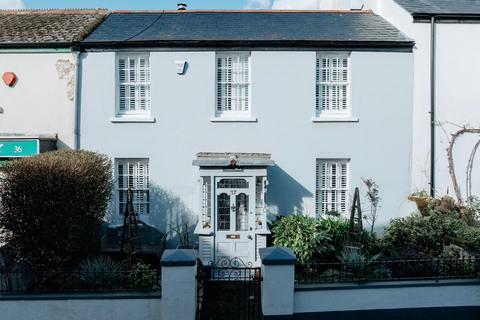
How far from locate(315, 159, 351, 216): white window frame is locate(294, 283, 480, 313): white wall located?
4616 millimetres

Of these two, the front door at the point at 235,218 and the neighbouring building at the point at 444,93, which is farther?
the neighbouring building at the point at 444,93

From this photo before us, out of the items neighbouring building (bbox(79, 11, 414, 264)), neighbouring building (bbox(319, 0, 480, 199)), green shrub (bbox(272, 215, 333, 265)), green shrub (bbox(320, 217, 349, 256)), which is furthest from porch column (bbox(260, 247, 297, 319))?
neighbouring building (bbox(319, 0, 480, 199))

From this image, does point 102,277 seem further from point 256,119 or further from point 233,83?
point 233,83

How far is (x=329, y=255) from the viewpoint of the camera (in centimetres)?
1179

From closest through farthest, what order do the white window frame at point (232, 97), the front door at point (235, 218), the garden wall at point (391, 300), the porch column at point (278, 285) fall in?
the porch column at point (278, 285) < the garden wall at point (391, 300) < the front door at point (235, 218) < the white window frame at point (232, 97)

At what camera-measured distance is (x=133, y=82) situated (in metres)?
13.6

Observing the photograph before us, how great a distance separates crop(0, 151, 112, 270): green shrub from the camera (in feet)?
32.1

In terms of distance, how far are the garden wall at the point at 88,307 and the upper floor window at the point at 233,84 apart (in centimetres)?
664

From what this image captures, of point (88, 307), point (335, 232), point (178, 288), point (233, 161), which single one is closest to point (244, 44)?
point (233, 161)

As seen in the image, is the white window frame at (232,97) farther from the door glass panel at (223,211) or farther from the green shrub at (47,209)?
the green shrub at (47,209)

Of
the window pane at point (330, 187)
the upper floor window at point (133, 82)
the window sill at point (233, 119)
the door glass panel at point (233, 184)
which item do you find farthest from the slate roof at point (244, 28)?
the door glass panel at point (233, 184)

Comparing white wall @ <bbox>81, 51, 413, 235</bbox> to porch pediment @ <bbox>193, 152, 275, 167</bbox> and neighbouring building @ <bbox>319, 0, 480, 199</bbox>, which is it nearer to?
porch pediment @ <bbox>193, 152, 275, 167</bbox>

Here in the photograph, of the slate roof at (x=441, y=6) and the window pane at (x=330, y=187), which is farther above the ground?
the slate roof at (x=441, y=6)

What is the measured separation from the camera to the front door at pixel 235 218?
12.0 metres
